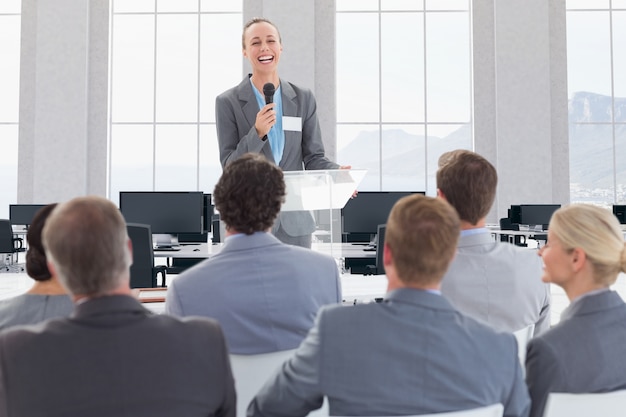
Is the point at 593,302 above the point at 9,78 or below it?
below

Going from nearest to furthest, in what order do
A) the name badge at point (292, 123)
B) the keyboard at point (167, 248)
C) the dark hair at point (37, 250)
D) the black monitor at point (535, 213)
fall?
the dark hair at point (37, 250) → the name badge at point (292, 123) → the keyboard at point (167, 248) → the black monitor at point (535, 213)

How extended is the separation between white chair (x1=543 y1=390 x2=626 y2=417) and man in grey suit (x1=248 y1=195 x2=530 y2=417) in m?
0.09

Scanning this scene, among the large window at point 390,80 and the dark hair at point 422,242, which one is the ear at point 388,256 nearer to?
the dark hair at point 422,242

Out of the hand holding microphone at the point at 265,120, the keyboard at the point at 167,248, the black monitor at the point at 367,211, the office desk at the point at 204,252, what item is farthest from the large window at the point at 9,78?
the hand holding microphone at the point at 265,120

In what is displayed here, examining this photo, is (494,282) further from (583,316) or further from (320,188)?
(320,188)

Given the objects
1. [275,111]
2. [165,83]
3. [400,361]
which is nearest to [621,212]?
[275,111]

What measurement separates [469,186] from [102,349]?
1339mm

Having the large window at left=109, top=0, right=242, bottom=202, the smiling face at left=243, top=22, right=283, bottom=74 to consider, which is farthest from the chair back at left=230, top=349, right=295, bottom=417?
the large window at left=109, top=0, right=242, bottom=202

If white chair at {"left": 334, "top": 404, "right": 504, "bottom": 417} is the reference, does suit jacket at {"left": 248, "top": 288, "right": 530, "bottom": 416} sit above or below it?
above

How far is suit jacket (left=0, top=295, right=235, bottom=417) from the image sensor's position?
1.09m

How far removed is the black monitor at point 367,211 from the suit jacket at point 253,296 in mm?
3993

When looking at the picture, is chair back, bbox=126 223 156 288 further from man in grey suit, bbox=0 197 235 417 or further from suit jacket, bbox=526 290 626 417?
suit jacket, bbox=526 290 626 417

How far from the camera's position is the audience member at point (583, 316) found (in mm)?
1384

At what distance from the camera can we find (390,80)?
12.8 m
